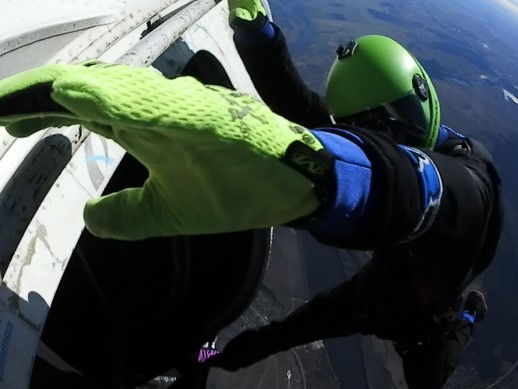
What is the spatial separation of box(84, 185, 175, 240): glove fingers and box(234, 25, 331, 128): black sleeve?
0.65 meters

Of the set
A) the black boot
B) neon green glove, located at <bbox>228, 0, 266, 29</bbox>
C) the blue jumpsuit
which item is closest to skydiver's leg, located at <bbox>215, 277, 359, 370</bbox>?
the blue jumpsuit

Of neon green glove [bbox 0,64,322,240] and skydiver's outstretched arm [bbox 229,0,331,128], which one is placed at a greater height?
neon green glove [bbox 0,64,322,240]

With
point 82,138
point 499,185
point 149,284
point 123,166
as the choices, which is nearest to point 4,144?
point 82,138

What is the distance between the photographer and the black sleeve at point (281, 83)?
3.73 feet

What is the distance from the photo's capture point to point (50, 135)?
2.08 ft

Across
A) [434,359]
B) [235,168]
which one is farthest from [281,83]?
[434,359]

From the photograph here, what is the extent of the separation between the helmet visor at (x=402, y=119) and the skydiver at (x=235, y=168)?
299 mm

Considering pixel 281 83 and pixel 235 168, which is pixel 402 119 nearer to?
pixel 281 83

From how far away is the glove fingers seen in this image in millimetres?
531

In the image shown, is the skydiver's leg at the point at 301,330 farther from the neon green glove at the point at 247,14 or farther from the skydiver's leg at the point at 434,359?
the neon green glove at the point at 247,14

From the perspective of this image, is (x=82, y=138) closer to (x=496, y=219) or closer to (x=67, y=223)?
(x=67, y=223)

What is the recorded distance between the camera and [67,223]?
2.02 ft

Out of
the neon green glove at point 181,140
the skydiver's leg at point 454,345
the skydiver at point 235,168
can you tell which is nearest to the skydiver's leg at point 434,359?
the skydiver's leg at point 454,345

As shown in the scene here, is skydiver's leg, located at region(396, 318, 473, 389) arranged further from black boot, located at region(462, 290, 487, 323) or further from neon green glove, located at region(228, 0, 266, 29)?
neon green glove, located at region(228, 0, 266, 29)
